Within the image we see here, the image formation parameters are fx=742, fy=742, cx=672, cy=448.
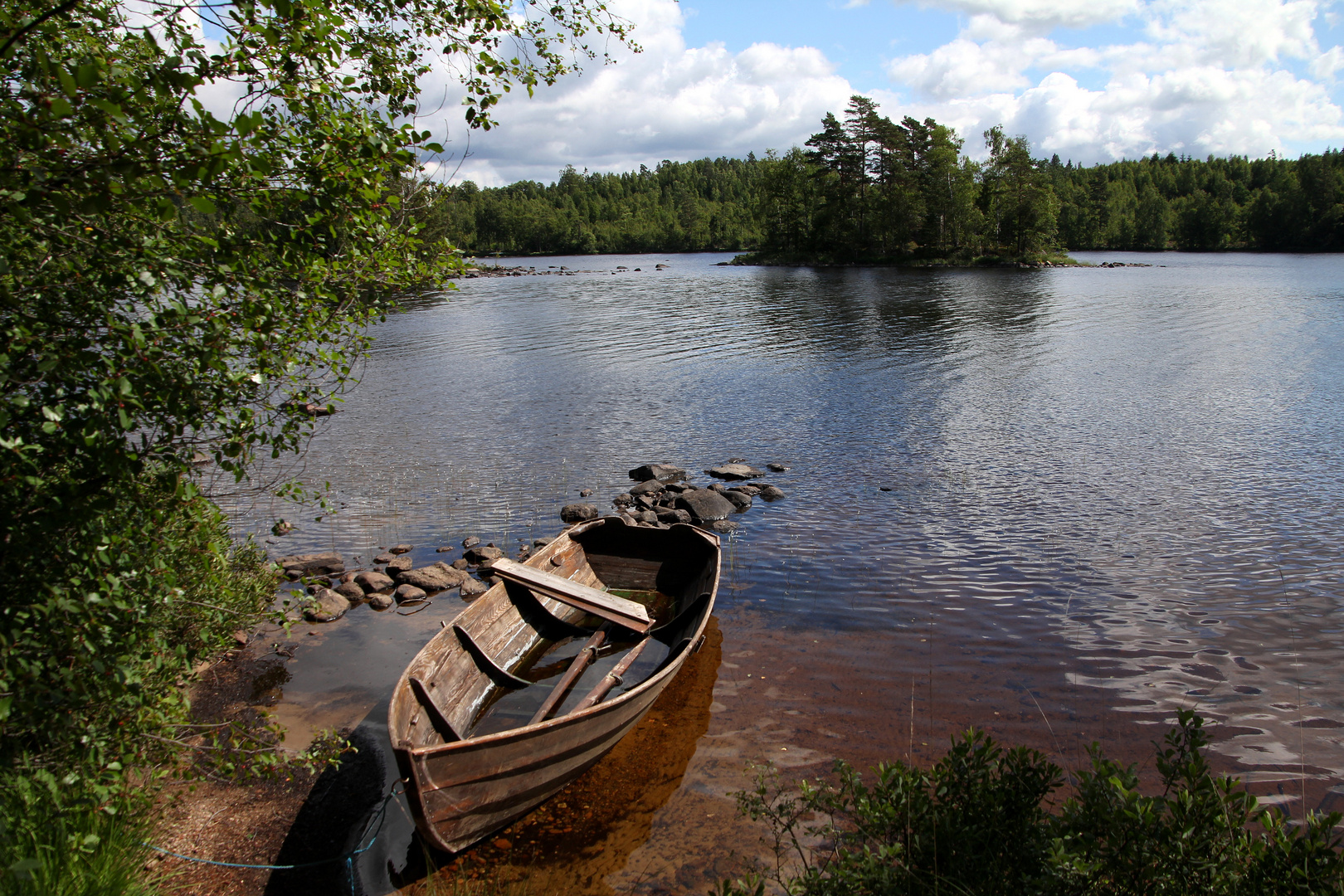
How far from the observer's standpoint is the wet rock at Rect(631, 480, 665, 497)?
16438 mm

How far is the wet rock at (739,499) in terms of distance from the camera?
1584 centimetres

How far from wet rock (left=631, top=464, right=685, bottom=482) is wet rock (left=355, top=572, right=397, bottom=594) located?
22.7 ft

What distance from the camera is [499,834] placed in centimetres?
657

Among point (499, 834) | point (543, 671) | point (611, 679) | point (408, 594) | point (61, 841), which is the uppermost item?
point (61, 841)

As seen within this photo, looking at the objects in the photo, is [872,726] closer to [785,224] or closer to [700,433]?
[700,433]

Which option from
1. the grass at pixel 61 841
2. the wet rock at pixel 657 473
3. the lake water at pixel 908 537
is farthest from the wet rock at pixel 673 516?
the grass at pixel 61 841

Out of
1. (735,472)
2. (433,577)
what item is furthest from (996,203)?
(433,577)

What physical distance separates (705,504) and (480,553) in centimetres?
477

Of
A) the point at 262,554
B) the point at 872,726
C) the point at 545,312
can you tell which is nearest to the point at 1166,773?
the point at 872,726

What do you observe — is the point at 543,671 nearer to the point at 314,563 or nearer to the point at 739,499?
the point at 314,563

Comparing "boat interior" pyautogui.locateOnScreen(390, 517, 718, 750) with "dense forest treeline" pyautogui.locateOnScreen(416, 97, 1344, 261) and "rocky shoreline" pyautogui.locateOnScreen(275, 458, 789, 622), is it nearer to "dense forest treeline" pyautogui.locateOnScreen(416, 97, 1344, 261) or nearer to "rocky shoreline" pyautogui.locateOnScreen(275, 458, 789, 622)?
"rocky shoreline" pyautogui.locateOnScreen(275, 458, 789, 622)

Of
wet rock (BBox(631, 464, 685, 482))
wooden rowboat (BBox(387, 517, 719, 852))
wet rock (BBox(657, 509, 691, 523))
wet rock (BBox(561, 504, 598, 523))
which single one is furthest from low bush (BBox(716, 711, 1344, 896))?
wet rock (BBox(631, 464, 685, 482))

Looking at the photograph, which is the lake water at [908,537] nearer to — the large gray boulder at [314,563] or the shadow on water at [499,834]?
the shadow on water at [499,834]

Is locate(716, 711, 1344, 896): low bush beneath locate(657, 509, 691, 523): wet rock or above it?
above
